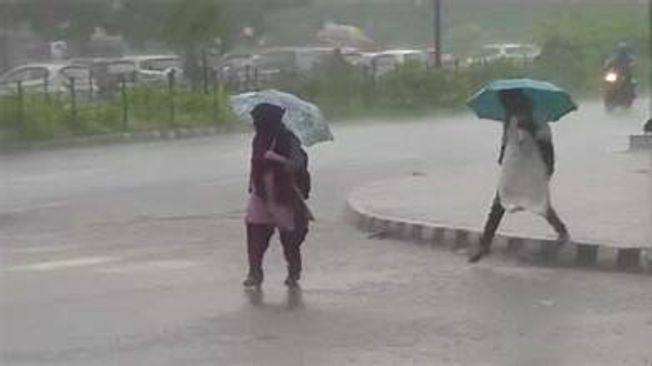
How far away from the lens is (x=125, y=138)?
92.7 ft

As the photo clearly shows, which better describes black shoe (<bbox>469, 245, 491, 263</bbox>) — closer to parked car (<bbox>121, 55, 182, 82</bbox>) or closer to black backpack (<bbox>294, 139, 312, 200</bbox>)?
black backpack (<bbox>294, 139, 312, 200</bbox>)

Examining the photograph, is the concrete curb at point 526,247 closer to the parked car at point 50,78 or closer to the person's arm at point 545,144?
the person's arm at point 545,144

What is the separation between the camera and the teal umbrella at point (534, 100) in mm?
11398

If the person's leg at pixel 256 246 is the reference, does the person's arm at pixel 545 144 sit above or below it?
above

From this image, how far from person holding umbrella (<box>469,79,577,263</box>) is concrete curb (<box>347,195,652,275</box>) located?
25 cm

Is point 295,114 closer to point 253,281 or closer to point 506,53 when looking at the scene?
point 253,281

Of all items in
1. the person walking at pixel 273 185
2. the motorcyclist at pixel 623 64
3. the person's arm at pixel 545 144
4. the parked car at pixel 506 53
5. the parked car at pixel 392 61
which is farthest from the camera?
the parked car at pixel 506 53

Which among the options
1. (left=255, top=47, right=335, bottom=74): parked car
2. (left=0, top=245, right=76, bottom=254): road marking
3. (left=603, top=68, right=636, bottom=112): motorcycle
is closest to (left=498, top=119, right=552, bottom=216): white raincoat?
(left=0, top=245, right=76, bottom=254): road marking

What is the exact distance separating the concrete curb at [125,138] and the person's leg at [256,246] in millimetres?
15768

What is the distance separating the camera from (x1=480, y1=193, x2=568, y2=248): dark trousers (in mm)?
11688

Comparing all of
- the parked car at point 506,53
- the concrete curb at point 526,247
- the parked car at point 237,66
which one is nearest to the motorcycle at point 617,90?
the parked car at point 237,66

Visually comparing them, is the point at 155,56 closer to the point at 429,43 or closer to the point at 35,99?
the point at 429,43

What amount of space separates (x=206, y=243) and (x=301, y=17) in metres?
38.2

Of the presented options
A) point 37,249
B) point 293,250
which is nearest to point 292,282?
point 293,250
